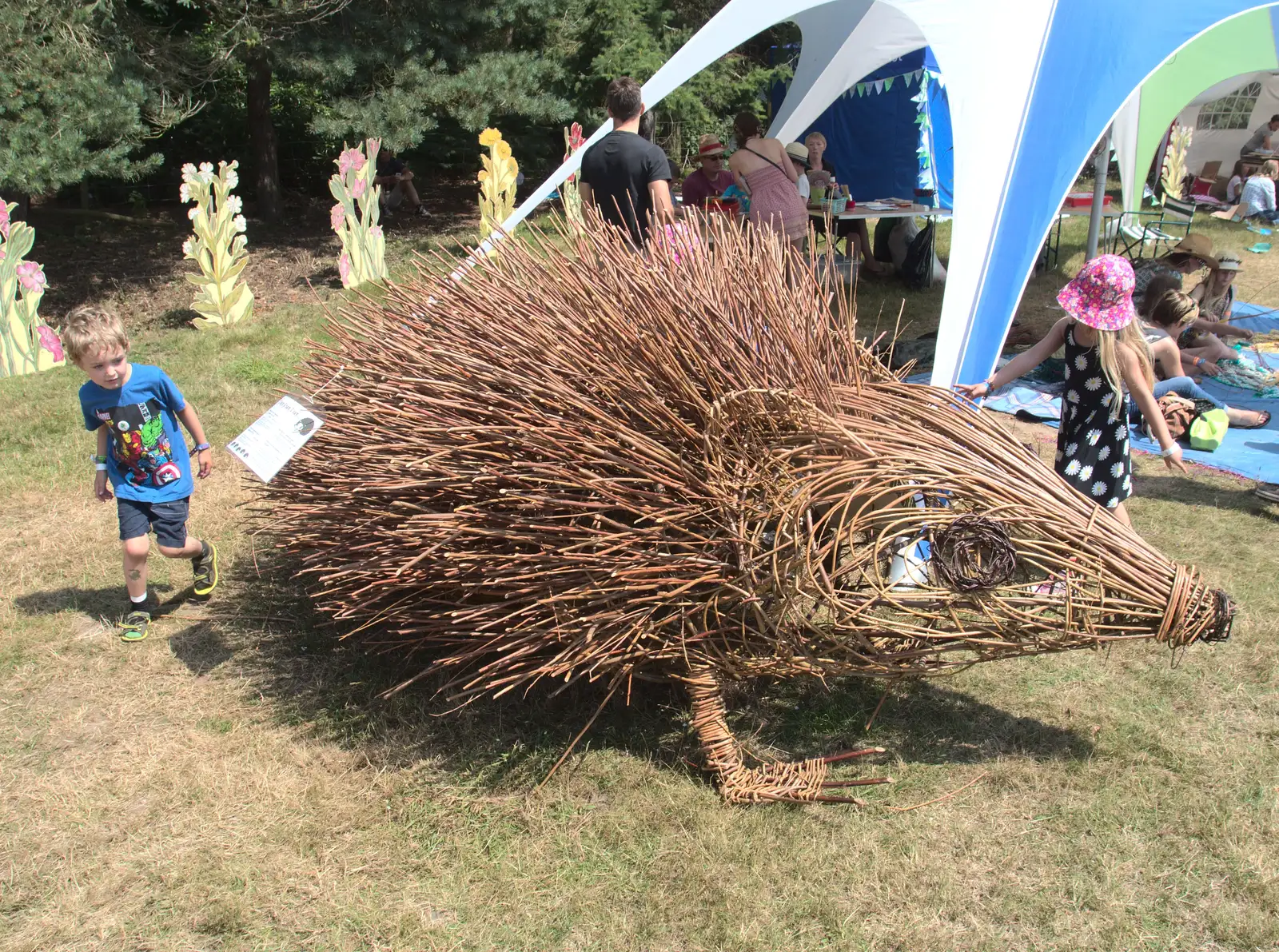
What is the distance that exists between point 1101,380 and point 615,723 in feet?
7.52

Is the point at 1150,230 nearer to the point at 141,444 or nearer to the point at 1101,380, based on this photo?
the point at 1101,380

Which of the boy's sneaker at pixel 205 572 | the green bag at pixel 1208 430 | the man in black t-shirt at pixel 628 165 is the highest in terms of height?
the man in black t-shirt at pixel 628 165

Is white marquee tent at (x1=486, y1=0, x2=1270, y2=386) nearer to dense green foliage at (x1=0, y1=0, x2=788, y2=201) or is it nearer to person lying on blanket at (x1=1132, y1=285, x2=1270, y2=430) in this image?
person lying on blanket at (x1=1132, y1=285, x2=1270, y2=430)

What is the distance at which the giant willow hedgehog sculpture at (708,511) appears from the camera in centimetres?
252

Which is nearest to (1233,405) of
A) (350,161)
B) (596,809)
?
(596,809)

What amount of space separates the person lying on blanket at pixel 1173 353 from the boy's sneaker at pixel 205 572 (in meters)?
4.34

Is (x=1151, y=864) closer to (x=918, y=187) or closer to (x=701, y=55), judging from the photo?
(x=701, y=55)

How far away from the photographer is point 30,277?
7.30 m

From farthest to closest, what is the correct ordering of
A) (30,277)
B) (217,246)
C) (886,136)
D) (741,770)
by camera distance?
(886,136), (217,246), (30,277), (741,770)

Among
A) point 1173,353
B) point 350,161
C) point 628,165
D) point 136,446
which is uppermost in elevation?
point 628,165

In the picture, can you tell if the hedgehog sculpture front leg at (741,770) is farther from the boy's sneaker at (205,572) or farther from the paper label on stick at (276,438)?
the boy's sneaker at (205,572)

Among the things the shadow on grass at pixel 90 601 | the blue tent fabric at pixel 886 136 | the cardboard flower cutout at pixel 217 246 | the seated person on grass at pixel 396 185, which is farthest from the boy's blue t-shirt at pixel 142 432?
the seated person on grass at pixel 396 185

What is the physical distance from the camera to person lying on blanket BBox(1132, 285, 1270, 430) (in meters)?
4.96

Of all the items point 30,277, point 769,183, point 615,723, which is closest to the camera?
point 615,723
